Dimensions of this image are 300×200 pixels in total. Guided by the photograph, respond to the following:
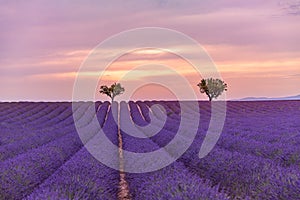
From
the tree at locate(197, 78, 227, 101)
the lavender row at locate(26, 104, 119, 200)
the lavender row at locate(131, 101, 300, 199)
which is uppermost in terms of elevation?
the tree at locate(197, 78, 227, 101)

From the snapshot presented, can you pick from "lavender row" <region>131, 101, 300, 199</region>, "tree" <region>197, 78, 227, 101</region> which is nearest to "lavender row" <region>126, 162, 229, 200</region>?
"lavender row" <region>131, 101, 300, 199</region>

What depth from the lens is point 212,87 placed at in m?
44.6

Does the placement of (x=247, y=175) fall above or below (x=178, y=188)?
below

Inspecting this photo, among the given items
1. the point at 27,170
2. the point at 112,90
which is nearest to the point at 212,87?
the point at 112,90

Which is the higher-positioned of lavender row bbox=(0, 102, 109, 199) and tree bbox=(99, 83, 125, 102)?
tree bbox=(99, 83, 125, 102)

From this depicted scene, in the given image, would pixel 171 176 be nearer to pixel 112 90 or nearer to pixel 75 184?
pixel 75 184

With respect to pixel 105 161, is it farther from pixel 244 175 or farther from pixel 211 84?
pixel 211 84

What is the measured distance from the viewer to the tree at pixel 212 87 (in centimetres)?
4447

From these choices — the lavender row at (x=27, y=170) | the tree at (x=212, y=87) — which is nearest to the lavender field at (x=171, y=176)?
the lavender row at (x=27, y=170)

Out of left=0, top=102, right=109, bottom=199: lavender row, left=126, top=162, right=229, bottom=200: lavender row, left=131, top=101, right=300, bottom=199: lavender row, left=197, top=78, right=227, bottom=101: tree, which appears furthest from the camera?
left=197, top=78, right=227, bottom=101: tree

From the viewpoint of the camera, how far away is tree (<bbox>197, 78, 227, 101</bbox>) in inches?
1751

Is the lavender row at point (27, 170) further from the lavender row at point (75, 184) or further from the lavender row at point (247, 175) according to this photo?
the lavender row at point (247, 175)

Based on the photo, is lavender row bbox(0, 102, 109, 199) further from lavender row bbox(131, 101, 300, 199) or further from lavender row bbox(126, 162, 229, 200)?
lavender row bbox(131, 101, 300, 199)

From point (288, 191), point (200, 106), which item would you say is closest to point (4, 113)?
point (200, 106)
